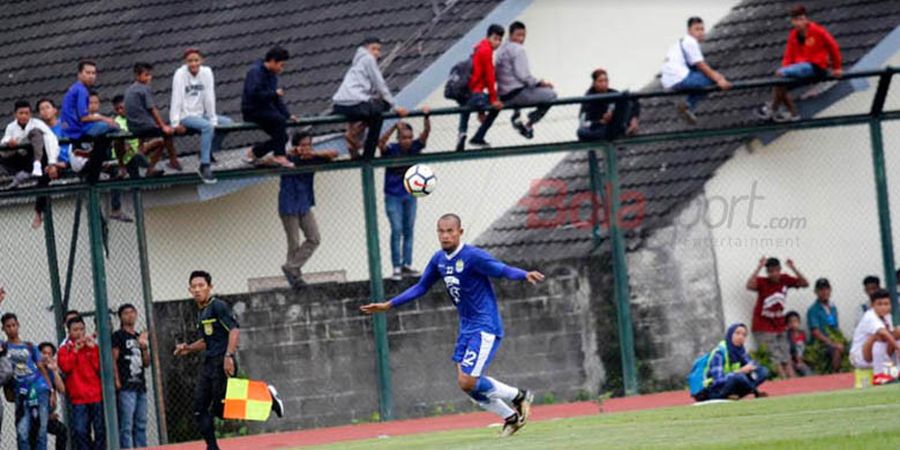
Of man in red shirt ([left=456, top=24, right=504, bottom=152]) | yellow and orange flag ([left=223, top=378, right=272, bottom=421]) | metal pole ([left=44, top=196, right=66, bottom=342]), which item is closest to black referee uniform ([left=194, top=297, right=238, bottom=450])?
yellow and orange flag ([left=223, top=378, right=272, bottom=421])

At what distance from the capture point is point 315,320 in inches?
869

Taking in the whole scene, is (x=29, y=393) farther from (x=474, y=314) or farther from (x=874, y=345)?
(x=874, y=345)

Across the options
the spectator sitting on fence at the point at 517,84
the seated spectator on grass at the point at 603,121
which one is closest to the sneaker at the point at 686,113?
the seated spectator on grass at the point at 603,121

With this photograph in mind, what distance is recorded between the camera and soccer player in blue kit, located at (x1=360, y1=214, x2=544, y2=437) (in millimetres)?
16266

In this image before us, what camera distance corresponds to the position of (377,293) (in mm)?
22000

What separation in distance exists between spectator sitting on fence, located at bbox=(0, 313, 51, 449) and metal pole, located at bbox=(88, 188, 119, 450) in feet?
2.24

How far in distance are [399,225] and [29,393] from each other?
463cm

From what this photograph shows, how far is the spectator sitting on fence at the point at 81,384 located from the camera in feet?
69.0

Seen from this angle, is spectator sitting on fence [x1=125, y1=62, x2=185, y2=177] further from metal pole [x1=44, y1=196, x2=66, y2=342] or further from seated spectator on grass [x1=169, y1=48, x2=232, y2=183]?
metal pole [x1=44, y1=196, x2=66, y2=342]

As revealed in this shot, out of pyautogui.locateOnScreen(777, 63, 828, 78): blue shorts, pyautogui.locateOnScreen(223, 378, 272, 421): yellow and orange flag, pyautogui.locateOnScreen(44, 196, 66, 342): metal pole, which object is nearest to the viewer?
pyautogui.locateOnScreen(223, 378, 272, 421): yellow and orange flag

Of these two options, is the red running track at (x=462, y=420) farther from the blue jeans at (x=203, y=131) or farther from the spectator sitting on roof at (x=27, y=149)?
the spectator sitting on roof at (x=27, y=149)

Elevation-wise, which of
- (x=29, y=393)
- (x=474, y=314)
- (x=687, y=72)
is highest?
(x=687, y=72)

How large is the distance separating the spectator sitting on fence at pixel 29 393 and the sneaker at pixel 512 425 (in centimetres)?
654

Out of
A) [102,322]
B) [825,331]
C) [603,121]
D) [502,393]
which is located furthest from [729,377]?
[102,322]
